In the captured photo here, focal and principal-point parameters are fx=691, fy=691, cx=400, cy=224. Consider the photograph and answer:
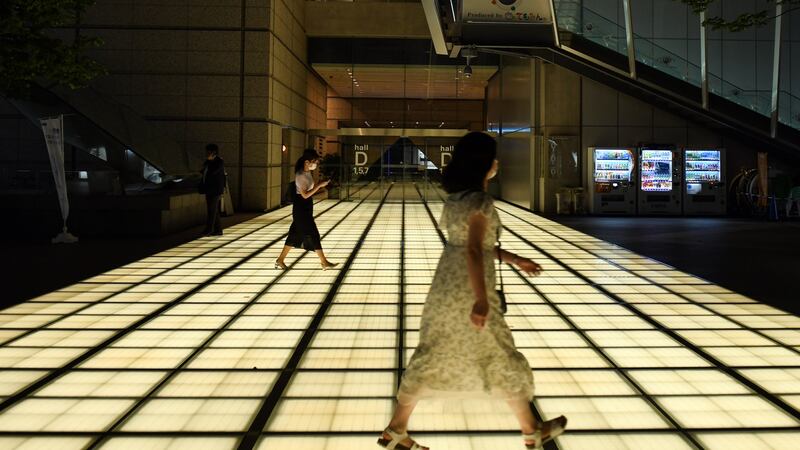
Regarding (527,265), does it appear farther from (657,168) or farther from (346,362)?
(657,168)

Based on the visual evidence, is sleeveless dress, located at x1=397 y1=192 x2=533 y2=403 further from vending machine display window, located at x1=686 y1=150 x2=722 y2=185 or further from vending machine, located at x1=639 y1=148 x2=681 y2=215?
vending machine display window, located at x1=686 y1=150 x2=722 y2=185

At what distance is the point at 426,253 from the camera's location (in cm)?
1009

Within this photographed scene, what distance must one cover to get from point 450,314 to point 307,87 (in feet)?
71.7

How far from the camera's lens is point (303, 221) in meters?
8.30

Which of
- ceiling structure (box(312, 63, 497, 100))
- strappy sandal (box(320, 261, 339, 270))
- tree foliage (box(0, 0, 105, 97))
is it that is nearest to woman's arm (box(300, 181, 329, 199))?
strappy sandal (box(320, 261, 339, 270))

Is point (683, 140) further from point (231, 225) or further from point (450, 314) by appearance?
point (450, 314)

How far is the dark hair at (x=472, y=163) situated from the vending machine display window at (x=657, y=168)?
49.2 feet

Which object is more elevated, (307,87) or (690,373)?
(307,87)

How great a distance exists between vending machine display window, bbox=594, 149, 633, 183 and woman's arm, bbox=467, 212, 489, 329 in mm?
14894

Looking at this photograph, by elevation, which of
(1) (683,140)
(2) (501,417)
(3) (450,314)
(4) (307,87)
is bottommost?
(2) (501,417)

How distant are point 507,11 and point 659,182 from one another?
19.6 ft

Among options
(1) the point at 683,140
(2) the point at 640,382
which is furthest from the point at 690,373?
(1) the point at 683,140

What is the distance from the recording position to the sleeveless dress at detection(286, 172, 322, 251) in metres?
8.22

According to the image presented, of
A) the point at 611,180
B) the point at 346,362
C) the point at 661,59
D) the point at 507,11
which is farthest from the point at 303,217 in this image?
the point at 611,180
